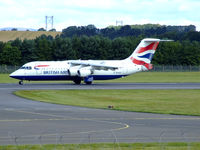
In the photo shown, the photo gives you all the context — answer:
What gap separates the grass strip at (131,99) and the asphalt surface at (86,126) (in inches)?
125

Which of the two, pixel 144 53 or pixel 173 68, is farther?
pixel 173 68

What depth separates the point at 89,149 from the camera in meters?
18.3

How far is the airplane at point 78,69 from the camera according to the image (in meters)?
61.3

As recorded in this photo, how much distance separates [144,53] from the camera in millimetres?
66875

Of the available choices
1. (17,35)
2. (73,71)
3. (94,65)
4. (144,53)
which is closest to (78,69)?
(73,71)

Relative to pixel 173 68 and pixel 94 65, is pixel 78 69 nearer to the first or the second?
pixel 94 65

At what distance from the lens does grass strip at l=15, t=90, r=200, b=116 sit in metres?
35.9

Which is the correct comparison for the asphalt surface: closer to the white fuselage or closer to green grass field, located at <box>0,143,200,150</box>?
green grass field, located at <box>0,143,200,150</box>

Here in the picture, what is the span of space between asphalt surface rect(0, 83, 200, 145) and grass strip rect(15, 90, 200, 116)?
319cm

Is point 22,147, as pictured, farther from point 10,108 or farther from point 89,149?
point 10,108

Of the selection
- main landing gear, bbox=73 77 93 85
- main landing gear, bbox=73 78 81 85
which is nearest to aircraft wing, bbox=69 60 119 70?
main landing gear, bbox=73 77 93 85

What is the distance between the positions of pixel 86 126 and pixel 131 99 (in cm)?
1837

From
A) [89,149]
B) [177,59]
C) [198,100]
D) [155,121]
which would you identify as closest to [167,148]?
[89,149]

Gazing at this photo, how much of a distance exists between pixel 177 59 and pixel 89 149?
10935 cm
